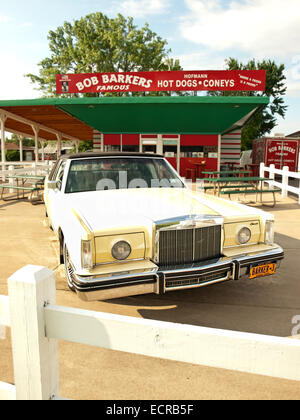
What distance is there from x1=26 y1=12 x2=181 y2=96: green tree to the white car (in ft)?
131

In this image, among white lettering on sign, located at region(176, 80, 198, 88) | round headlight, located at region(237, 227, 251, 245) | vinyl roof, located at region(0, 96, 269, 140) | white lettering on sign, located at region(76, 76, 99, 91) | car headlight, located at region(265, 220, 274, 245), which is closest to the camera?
round headlight, located at region(237, 227, 251, 245)

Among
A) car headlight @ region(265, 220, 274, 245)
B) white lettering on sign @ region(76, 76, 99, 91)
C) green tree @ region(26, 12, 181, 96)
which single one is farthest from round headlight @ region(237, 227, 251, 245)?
green tree @ region(26, 12, 181, 96)

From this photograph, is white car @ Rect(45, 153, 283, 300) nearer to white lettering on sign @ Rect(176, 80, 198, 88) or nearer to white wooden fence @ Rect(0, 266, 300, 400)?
white wooden fence @ Rect(0, 266, 300, 400)

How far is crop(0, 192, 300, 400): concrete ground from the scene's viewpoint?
2.40m

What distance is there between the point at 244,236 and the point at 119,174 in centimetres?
209

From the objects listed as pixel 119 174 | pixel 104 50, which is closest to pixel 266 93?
pixel 104 50

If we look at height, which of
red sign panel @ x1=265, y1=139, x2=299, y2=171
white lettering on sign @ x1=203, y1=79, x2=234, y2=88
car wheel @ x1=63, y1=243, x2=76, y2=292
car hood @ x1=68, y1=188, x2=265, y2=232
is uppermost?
white lettering on sign @ x1=203, y1=79, x2=234, y2=88

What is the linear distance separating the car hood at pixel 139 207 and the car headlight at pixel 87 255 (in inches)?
6.1

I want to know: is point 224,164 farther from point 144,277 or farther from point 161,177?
point 144,277

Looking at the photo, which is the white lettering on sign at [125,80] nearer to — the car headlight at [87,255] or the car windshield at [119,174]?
the car windshield at [119,174]

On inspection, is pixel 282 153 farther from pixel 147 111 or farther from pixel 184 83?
pixel 147 111

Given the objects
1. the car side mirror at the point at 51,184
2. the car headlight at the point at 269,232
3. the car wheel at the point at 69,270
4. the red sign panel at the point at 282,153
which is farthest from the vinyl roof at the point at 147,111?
the car wheel at the point at 69,270

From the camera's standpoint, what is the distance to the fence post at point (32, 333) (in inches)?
56.8

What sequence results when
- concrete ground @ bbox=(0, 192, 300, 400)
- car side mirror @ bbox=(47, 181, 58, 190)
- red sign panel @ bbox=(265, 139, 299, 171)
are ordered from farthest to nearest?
1. red sign panel @ bbox=(265, 139, 299, 171)
2. car side mirror @ bbox=(47, 181, 58, 190)
3. concrete ground @ bbox=(0, 192, 300, 400)
